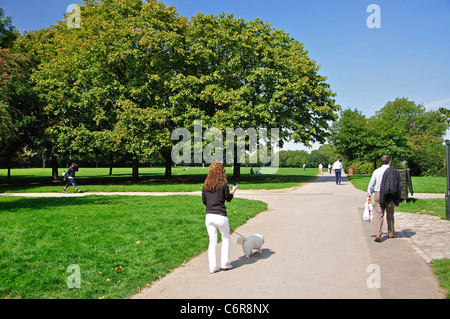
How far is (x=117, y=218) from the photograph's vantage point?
966cm

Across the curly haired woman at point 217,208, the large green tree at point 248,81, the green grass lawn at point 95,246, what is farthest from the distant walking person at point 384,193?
the large green tree at point 248,81

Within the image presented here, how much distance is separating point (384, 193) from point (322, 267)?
2826 mm

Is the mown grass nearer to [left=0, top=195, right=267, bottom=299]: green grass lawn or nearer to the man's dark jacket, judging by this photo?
the man's dark jacket

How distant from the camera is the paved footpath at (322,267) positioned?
4324 millimetres

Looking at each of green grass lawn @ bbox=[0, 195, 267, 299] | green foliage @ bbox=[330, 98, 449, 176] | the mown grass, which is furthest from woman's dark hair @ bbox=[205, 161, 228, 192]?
green foliage @ bbox=[330, 98, 449, 176]

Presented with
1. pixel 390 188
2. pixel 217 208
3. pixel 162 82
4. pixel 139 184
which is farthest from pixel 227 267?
pixel 162 82

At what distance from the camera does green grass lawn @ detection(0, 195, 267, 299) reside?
4.62 m

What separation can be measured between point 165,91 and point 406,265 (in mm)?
21804

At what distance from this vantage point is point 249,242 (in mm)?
6035

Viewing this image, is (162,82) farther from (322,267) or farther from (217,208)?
(322,267)

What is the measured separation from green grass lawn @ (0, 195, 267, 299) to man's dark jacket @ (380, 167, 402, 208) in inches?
145

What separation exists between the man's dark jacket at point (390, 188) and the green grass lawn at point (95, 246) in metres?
3.68
